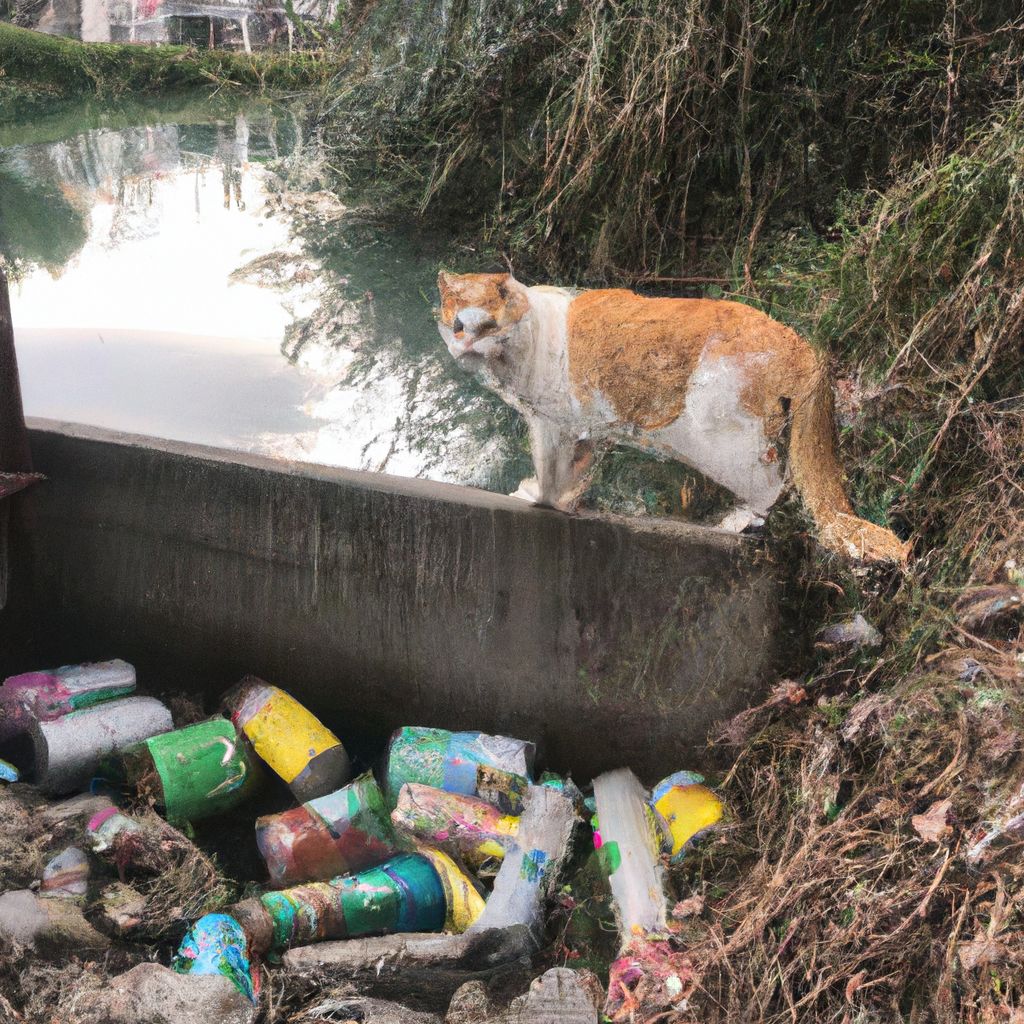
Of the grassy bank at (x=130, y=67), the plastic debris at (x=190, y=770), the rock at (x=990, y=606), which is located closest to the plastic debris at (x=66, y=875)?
the plastic debris at (x=190, y=770)

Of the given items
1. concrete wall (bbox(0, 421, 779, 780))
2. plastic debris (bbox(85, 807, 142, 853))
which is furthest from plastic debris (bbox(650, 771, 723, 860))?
plastic debris (bbox(85, 807, 142, 853))

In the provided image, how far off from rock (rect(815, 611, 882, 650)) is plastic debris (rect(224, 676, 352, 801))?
5.79ft

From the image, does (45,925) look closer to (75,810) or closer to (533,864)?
(75,810)

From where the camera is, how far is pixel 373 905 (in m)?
2.79

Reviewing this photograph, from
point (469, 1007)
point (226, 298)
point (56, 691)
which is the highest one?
point (226, 298)

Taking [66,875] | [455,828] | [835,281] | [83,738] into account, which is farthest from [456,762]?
[835,281]

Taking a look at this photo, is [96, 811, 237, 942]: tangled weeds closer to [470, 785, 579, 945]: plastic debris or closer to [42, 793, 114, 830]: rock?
[42, 793, 114, 830]: rock

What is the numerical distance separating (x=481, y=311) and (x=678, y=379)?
611 millimetres

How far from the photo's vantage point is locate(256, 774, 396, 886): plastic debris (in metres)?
3.03

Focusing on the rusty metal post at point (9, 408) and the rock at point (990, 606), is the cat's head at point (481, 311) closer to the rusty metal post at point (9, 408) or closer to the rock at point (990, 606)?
the rock at point (990, 606)

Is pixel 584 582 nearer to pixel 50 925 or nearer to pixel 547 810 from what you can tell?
pixel 547 810

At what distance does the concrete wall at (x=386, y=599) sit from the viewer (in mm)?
3055

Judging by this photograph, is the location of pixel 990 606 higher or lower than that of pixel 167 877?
higher

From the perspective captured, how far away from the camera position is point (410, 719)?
346cm
